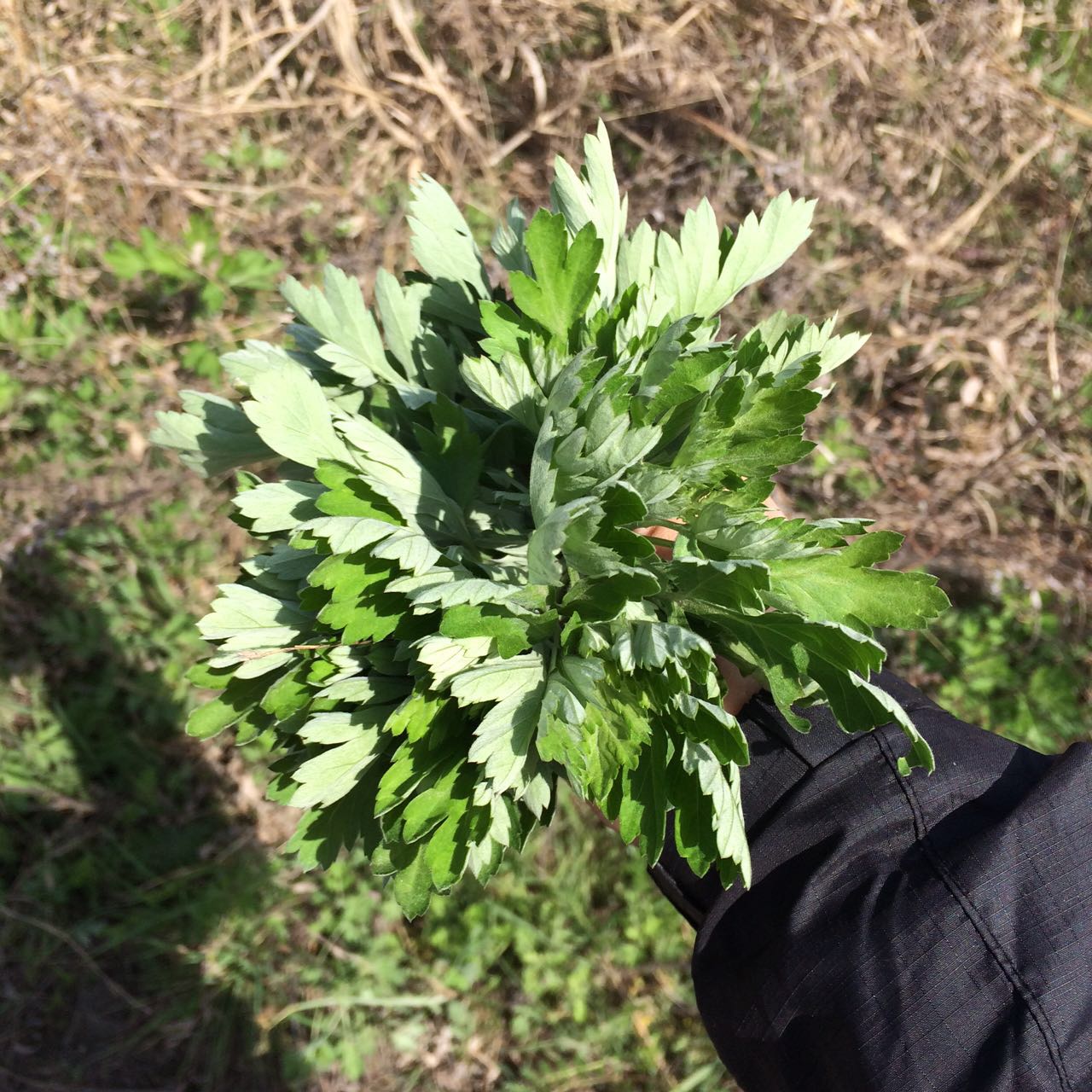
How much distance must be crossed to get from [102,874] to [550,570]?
7.92ft

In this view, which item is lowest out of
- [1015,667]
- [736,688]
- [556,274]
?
[1015,667]

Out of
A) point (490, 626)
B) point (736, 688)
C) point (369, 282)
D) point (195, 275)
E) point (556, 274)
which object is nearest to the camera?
point (490, 626)

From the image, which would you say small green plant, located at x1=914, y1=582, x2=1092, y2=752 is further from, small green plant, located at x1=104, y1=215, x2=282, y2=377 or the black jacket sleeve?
small green plant, located at x1=104, y1=215, x2=282, y2=377

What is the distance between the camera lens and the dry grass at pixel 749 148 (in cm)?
282

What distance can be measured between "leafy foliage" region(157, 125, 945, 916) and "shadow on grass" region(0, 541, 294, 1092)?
5.45 feet

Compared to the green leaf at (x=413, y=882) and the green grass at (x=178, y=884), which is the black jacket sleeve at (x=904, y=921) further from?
the green grass at (x=178, y=884)

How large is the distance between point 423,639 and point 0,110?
110 inches

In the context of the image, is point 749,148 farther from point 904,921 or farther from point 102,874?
point 102,874

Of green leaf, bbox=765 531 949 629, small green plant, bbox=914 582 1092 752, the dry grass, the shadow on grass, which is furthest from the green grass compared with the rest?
green leaf, bbox=765 531 949 629

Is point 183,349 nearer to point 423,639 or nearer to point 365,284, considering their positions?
point 365,284

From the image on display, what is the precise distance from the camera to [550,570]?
1.06m

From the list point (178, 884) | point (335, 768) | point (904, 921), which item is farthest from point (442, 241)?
point (178, 884)

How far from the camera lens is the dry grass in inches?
111

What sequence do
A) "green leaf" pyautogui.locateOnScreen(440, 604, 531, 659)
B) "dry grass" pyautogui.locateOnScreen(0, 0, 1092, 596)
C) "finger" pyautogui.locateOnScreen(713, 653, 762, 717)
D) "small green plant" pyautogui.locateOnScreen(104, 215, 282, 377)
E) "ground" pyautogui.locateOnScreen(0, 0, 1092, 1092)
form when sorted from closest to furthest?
"green leaf" pyautogui.locateOnScreen(440, 604, 531, 659) < "finger" pyautogui.locateOnScreen(713, 653, 762, 717) < "small green plant" pyautogui.locateOnScreen(104, 215, 282, 377) < "ground" pyautogui.locateOnScreen(0, 0, 1092, 1092) < "dry grass" pyautogui.locateOnScreen(0, 0, 1092, 596)
